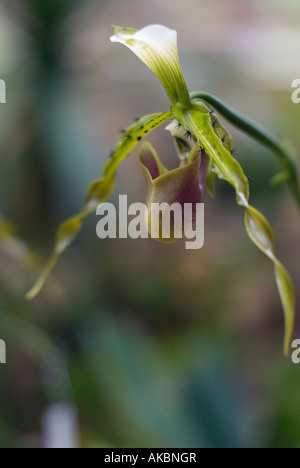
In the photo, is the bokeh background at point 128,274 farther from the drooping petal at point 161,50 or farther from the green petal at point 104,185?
the drooping petal at point 161,50

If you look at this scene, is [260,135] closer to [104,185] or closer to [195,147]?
[195,147]

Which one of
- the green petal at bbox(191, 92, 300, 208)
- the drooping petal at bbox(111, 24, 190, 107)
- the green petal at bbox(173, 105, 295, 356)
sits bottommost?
the green petal at bbox(173, 105, 295, 356)

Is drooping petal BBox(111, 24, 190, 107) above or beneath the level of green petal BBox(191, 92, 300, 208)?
above

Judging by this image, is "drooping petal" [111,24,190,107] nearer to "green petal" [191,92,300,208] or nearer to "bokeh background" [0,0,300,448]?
"green petal" [191,92,300,208]

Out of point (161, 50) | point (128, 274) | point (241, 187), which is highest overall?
point (128, 274)

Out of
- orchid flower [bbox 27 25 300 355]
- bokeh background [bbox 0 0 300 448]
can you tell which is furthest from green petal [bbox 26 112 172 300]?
bokeh background [bbox 0 0 300 448]

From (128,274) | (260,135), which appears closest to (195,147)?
(260,135)

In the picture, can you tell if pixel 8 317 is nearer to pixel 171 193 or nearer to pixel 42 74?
pixel 171 193
